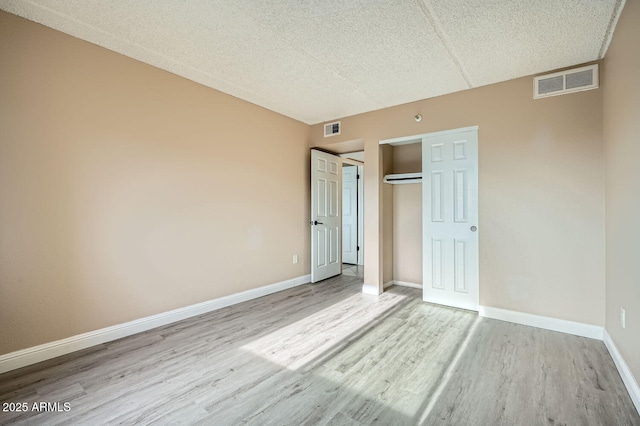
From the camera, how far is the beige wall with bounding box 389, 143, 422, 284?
450 cm

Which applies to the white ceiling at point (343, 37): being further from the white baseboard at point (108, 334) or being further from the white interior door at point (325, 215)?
the white baseboard at point (108, 334)

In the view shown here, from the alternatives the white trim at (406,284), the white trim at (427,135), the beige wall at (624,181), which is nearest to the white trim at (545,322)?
the beige wall at (624,181)

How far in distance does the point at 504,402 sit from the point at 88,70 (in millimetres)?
4143

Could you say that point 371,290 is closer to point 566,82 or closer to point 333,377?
point 333,377

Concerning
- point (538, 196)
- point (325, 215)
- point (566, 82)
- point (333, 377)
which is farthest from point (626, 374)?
point (325, 215)

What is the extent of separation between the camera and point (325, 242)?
5.00 meters

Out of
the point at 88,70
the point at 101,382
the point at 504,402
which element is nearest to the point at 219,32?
the point at 88,70

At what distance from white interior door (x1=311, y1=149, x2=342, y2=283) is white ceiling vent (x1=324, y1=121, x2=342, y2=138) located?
34 cm

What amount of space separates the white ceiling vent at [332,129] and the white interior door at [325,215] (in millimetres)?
339

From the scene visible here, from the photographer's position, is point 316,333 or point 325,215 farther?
point 325,215

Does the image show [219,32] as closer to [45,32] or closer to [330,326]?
[45,32]

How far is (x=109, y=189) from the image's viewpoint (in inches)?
106

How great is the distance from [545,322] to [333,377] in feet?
7.86

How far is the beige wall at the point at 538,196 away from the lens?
277 cm
